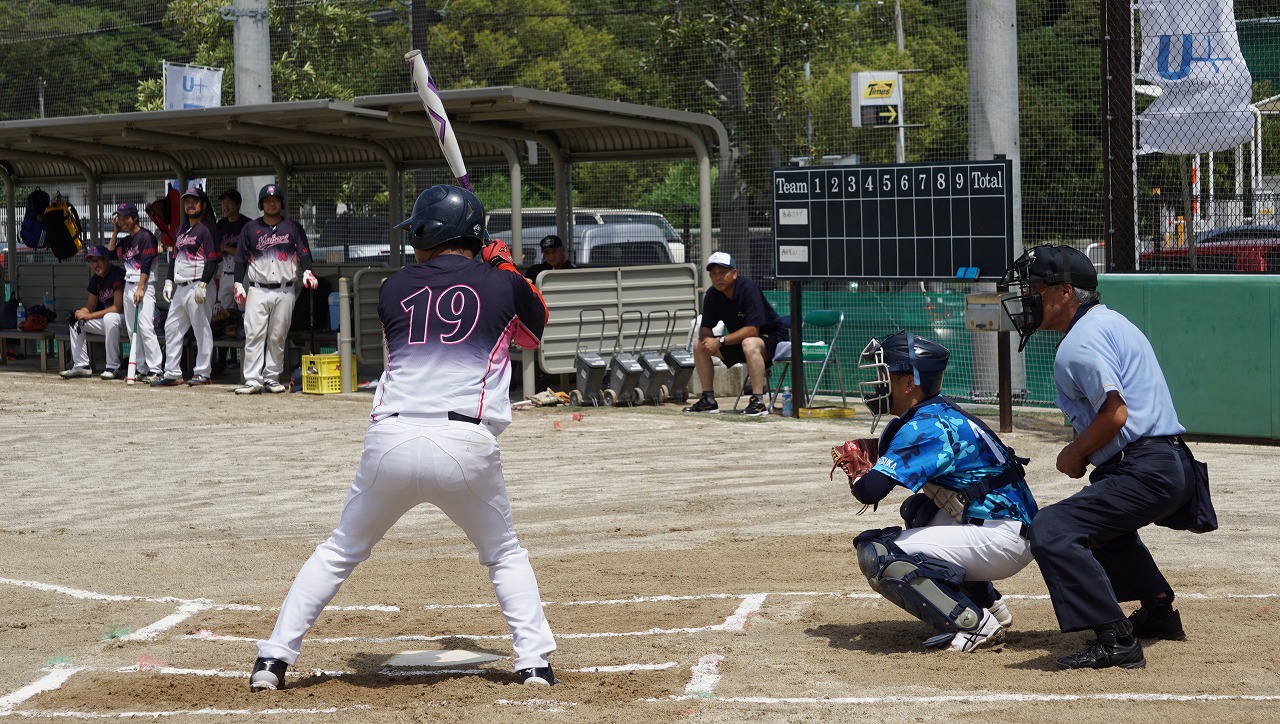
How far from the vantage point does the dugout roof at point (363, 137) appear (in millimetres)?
14461

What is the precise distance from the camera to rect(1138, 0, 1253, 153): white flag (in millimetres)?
11180

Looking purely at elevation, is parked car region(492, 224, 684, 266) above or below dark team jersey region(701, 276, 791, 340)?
above

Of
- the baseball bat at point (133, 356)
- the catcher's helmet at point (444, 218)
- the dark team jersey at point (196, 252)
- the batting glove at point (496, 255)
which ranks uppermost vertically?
the dark team jersey at point (196, 252)

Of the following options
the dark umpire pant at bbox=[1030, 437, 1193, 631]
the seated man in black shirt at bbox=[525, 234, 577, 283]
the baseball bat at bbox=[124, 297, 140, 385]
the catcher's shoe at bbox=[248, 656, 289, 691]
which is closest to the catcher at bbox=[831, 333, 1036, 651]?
the dark umpire pant at bbox=[1030, 437, 1193, 631]

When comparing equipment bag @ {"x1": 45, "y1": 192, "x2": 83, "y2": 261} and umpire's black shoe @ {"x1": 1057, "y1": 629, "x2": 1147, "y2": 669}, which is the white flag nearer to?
umpire's black shoe @ {"x1": 1057, "y1": 629, "x2": 1147, "y2": 669}

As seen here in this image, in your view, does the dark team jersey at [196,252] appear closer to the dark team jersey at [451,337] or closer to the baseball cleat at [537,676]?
the dark team jersey at [451,337]

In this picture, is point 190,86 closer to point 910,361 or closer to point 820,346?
point 820,346

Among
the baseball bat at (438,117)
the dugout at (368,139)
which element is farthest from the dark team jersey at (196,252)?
the baseball bat at (438,117)

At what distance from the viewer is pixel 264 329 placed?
1559 cm

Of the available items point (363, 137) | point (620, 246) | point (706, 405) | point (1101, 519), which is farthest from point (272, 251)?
point (1101, 519)

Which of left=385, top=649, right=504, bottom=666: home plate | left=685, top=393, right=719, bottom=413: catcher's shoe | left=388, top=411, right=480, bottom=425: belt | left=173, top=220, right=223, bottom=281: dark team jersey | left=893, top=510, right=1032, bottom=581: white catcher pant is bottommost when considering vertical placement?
left=385, top=649, right=504, bottom=666: home plate

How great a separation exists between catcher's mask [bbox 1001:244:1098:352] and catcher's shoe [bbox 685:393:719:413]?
8.17 metres

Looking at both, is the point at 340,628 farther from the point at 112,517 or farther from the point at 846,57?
the point at 846,57

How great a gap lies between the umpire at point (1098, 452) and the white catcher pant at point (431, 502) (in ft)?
6.09
